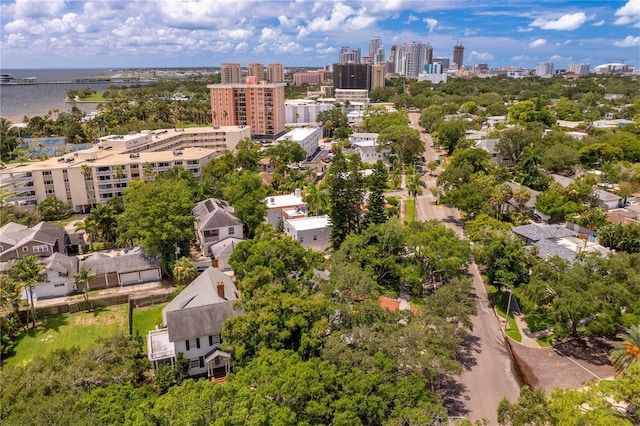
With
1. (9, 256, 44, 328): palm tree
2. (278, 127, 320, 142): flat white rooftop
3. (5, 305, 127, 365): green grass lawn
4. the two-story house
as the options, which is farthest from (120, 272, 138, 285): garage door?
(278, 127, 320, 142): flat white rooftop

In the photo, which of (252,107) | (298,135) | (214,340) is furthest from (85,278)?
(252,107)

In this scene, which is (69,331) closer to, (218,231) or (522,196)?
(218,231)

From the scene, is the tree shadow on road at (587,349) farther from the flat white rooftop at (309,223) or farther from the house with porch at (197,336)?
the flat white rooftop at (309,223)

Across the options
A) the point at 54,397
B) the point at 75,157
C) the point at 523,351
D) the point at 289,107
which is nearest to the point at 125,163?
the point at 75,157

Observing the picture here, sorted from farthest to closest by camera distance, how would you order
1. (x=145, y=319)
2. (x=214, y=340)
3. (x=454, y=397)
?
(x=145, y=319), (x=214, y=340), (x=454, y=397)

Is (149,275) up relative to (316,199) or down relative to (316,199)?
down

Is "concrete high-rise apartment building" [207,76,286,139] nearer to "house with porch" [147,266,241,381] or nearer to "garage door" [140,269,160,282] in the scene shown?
"garage door" [140,269,160,282]

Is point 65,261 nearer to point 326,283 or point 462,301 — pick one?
point 326,283
